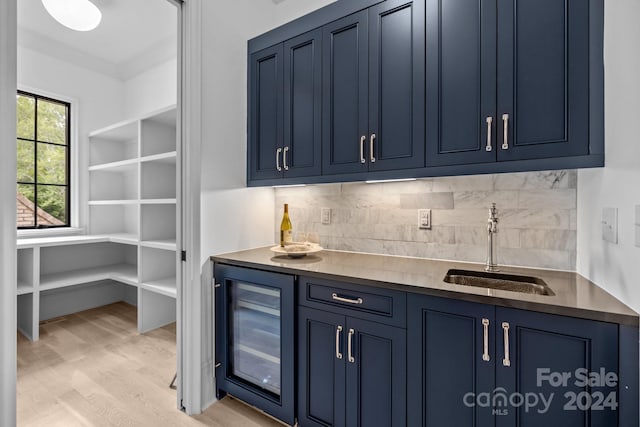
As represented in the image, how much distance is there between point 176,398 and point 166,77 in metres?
Answer: 3.14

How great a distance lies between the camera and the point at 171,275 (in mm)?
3199

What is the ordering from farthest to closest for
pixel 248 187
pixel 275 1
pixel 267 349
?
pixel 275 1 < pixel 248 187 < pixel 267 349

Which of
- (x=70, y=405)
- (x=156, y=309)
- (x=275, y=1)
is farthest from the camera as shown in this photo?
(x=156, y=309)

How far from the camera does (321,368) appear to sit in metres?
1.54

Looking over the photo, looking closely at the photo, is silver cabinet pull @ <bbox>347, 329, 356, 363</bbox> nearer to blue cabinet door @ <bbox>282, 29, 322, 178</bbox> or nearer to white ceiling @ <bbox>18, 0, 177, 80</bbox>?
blue cabinet door @ <bbox>282, 29, 322, 178</bbox>

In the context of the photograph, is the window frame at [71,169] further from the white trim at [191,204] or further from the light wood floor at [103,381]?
the white trim at [191,204]

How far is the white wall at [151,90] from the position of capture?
11.0 feet

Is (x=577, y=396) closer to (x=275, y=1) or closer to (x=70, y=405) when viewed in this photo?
(x=70, y=405)

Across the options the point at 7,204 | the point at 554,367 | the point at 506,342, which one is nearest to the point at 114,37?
the point at 7,204

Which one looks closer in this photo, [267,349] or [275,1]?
[267,349]

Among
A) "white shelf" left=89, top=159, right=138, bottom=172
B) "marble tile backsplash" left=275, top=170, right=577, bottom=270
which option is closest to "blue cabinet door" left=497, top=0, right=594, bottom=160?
"marble tile backsplash" left=275, top=170, right=577, bottom=270

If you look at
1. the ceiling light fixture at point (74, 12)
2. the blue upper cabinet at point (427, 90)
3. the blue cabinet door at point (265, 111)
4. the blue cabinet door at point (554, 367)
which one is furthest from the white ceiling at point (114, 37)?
the blue cabinet door at point (554, 367)

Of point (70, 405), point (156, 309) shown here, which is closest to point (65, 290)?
point (156, 309)

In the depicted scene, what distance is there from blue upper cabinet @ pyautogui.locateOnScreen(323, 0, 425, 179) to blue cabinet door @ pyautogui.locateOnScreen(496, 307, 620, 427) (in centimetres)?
85
